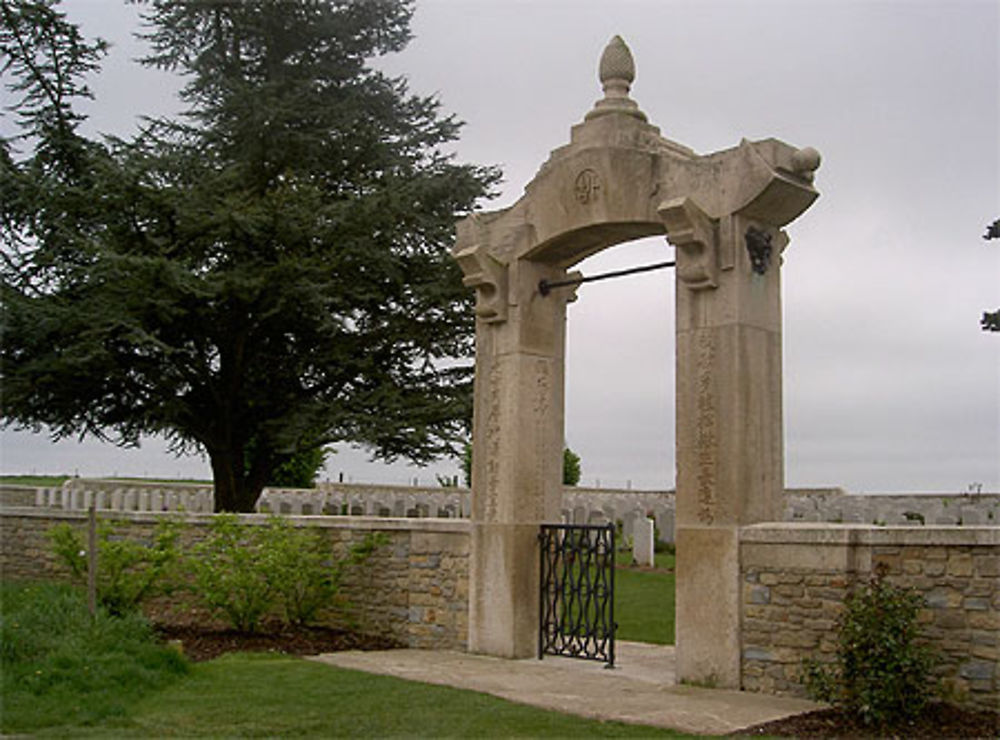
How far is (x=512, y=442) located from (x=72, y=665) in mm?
4270

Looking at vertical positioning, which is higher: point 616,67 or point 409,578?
point 616,67

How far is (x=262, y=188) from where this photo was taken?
19625mm

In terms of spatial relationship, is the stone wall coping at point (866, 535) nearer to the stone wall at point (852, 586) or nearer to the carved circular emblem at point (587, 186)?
the stone wall at point (852, 586)

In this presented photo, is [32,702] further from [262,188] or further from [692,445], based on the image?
[262,188]

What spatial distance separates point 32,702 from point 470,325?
11.9 meters

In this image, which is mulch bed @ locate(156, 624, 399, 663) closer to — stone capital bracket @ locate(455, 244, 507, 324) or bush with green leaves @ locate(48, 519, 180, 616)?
bush with green leaves @ locate(48, 519, 180, 616)

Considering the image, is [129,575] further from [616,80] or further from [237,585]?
[616,80]

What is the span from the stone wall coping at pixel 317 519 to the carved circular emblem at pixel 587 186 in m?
3.33

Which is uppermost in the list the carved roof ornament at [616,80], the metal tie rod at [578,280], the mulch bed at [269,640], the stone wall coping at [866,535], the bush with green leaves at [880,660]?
the carved roof ornament at [616,80]

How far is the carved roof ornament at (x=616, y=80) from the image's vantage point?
9594mm

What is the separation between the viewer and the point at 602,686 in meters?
8.28

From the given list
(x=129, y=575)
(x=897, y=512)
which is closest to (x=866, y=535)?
(x=129, y=575)

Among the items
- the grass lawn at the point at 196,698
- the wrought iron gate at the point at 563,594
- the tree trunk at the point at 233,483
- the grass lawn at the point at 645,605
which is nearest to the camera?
the grass lawn at the point at 196,698

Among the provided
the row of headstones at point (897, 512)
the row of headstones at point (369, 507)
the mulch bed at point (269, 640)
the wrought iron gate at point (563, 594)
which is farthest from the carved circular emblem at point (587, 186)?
the row of headstones at point (369, 507)
